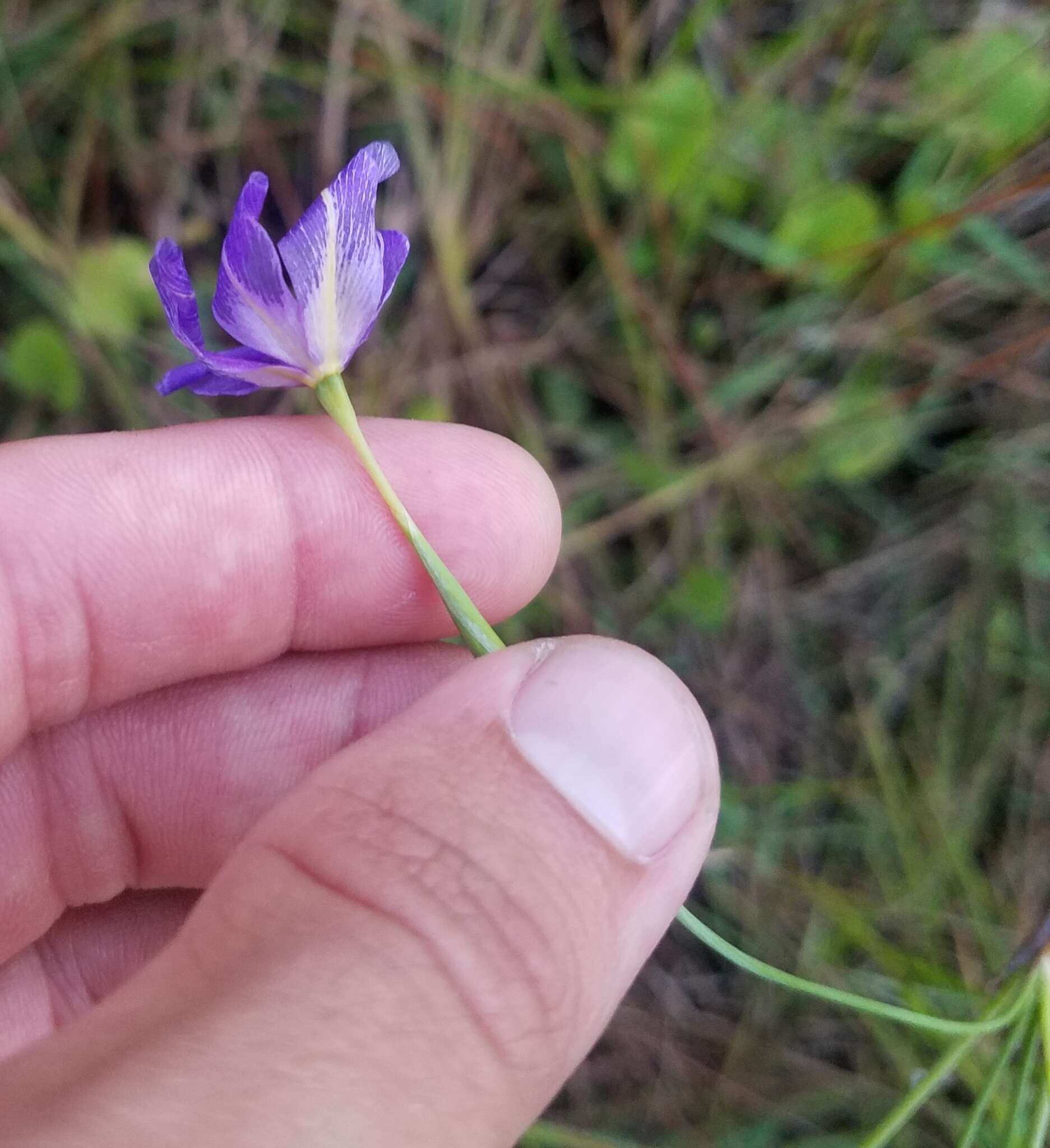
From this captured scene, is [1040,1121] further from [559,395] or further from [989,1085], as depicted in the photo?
[559,395]

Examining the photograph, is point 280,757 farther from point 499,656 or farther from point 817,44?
point 817,44

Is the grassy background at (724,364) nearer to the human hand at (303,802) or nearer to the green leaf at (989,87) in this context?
the green leaf at (989,87)

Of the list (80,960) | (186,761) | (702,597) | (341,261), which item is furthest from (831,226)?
(80,960)

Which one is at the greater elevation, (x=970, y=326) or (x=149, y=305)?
(x=149, y=305)

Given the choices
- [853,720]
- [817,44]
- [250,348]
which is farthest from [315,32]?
[853,720]

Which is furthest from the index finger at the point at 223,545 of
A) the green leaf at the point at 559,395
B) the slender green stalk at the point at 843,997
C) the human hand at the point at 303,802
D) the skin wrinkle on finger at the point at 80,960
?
the slender green stalk at the point at 843,997
